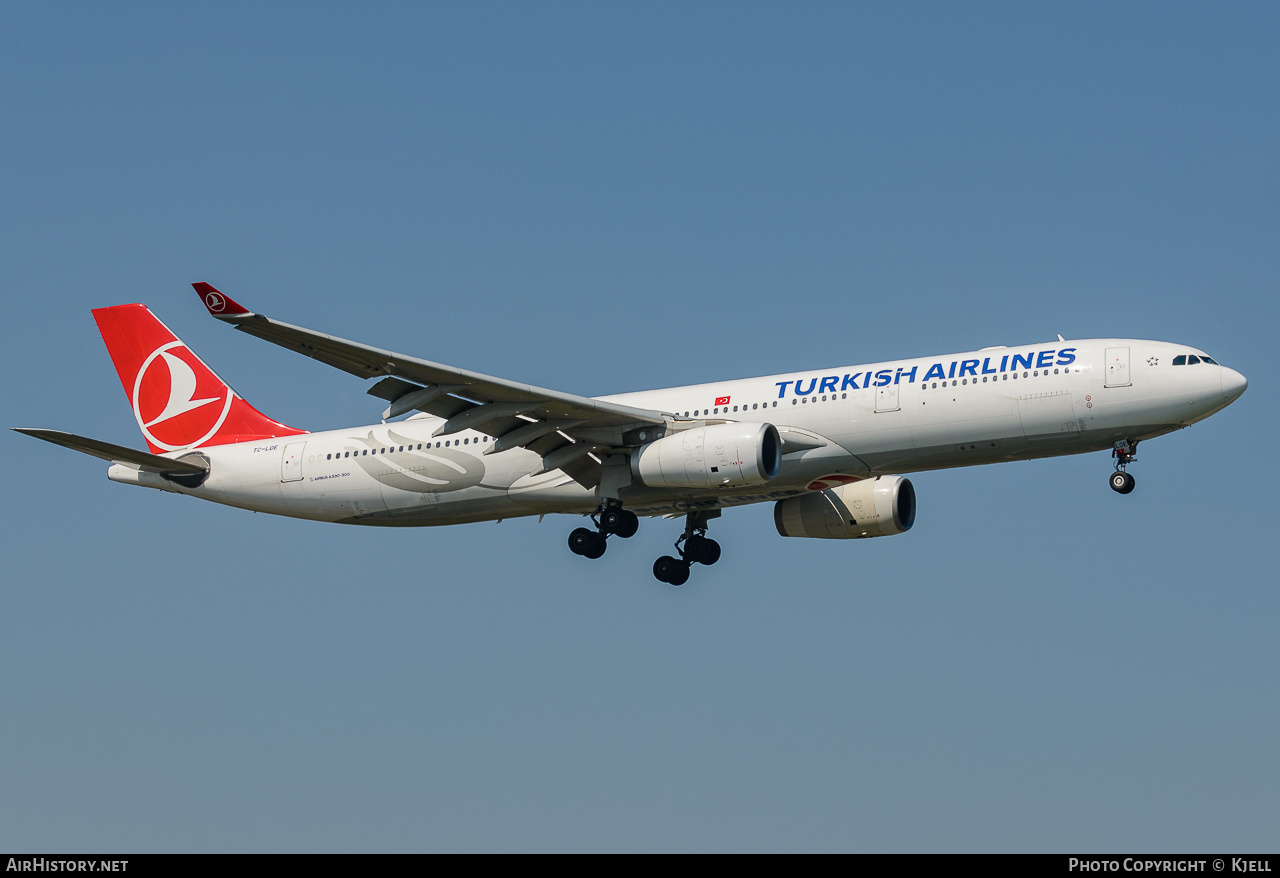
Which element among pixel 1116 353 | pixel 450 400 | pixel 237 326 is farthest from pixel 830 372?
pixel 237 326

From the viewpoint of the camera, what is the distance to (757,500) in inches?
1585

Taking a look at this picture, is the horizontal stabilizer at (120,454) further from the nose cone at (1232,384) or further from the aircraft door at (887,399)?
the nose cone at (1232,384)

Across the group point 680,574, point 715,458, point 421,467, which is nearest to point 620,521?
point 715,458

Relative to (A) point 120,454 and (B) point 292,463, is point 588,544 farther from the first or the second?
(A) point 120,454

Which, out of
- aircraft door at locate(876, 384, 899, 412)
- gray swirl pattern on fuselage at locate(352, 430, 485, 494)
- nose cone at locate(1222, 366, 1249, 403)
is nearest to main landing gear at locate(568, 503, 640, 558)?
gray swirl pattern on fuselage at locate(352, 430, 485, 494)

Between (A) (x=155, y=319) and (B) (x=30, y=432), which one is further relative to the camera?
(A) (x=155, y=319)

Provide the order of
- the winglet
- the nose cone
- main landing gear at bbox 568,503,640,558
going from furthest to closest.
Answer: main landing gear at bbox 568,503,640,558
the nose cone
the winglet

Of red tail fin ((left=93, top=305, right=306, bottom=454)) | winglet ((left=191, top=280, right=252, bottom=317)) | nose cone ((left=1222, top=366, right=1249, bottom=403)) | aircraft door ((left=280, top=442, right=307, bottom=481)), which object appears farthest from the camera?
red tail fin ((left=93, top=305, right=306, bottom=454))

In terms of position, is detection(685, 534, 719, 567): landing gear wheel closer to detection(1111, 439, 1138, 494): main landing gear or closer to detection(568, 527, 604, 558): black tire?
detection(568, 527, 604, 558): black tire

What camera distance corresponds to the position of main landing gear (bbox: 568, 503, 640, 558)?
128 ft

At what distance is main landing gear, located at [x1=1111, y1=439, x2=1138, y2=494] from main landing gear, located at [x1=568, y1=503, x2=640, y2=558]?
11198 millimetres

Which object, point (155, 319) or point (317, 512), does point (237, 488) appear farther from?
point (155, 319)

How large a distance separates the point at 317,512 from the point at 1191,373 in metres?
21.8
